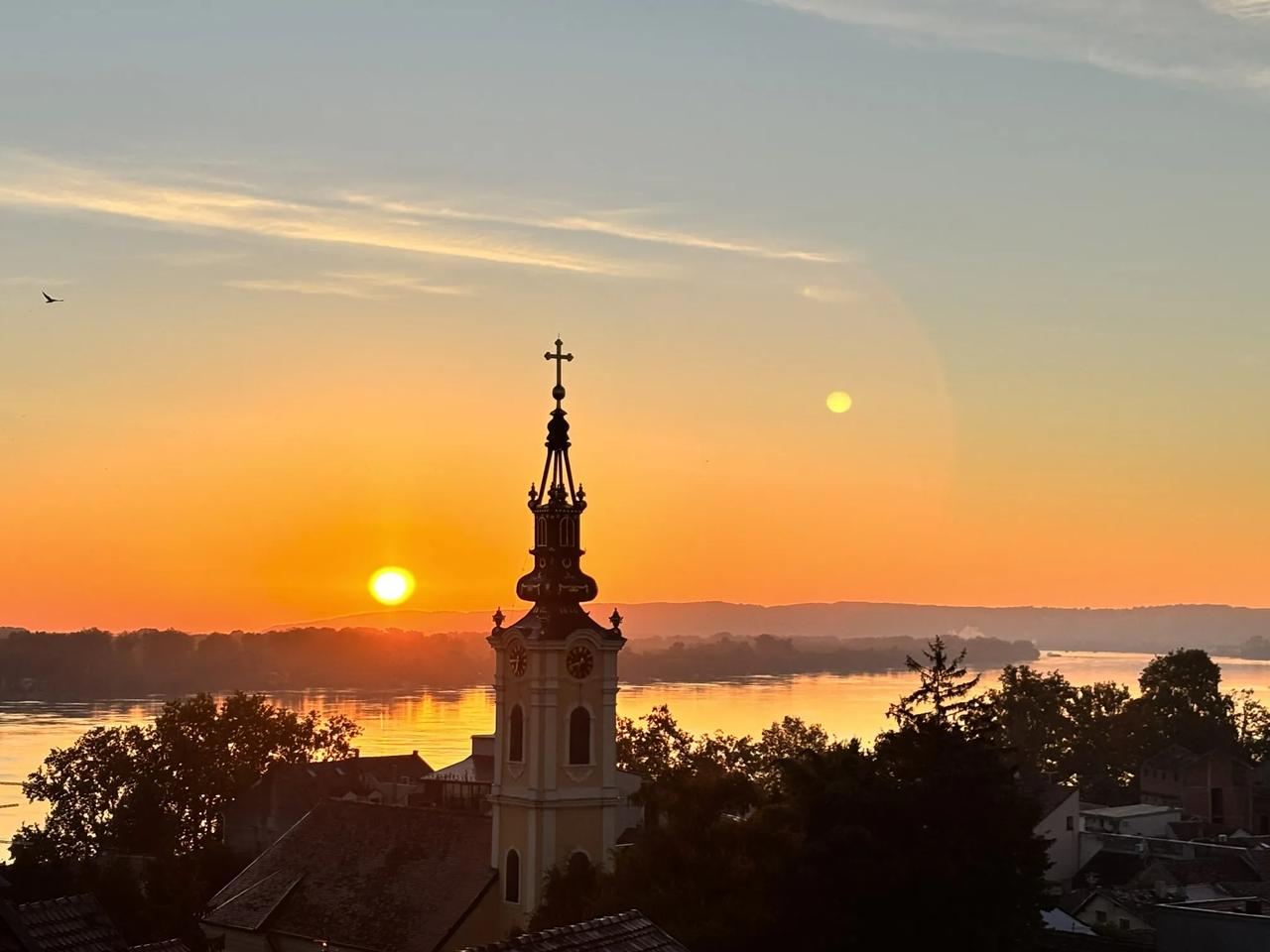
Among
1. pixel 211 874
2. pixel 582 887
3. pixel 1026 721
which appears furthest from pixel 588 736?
pixel 1026 721

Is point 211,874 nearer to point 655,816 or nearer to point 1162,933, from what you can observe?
point 655,816

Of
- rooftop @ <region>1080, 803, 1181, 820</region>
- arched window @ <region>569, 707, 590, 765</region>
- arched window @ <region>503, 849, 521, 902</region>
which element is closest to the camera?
arched window @ <region>503, 849, 521, 902</region>

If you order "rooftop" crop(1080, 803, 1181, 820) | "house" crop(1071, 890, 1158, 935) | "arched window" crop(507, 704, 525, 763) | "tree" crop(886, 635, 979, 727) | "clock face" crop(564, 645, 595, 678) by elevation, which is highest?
"clock face" crop(564, 645, 595, 678)

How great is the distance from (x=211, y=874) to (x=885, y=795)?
107 ft

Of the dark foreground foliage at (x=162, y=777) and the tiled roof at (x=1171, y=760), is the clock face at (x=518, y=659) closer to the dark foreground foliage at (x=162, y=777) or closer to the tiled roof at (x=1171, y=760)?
the dark foreground foliage at (x=162, y=777)

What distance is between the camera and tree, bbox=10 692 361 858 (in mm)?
80062

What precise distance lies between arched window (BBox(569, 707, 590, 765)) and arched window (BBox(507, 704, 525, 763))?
4.34ft

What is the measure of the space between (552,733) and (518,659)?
232cm

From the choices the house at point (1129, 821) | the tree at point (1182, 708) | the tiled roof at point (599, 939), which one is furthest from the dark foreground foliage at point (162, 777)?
the tree at point (1182, 708)

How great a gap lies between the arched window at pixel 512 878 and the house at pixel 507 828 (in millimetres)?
37

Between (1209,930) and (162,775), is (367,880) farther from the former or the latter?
(162,775)

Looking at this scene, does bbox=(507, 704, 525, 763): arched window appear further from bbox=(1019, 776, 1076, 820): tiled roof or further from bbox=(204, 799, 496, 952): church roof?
bbox=(1019, 776, 1076, 820): tiled roof

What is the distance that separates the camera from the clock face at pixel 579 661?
48156 mm

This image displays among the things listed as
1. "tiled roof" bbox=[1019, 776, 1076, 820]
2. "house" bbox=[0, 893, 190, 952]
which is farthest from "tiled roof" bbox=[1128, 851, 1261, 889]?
"house" bbox=[0, 893, 190, 952]
